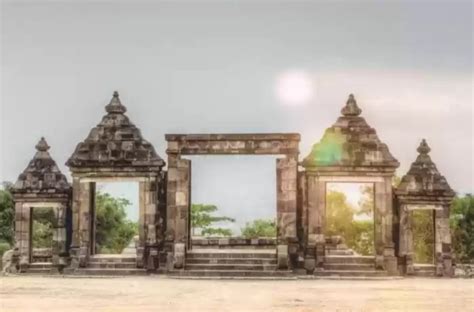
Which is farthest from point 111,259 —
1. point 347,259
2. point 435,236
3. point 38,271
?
point 435,236

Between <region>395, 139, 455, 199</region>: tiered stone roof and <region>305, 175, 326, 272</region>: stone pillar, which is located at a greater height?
<region>395, 139, 455, 199</region>: tiered stone roof

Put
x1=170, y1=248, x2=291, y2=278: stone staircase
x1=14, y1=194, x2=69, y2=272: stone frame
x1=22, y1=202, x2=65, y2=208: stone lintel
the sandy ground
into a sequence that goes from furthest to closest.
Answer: x1=22, y1=202, x2=65, y2=208: stone lintel < x1=14, y1=194, x2=69, y2=272: stone frame < x1=170, y1=248, x2=291, y2=278: stone staircase < the sandy ground

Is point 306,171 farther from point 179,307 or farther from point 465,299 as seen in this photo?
point 179,307

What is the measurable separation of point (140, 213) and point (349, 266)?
19.7 feet

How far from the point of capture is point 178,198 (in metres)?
28.4

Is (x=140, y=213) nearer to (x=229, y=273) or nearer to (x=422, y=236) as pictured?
(x=229, y=273)

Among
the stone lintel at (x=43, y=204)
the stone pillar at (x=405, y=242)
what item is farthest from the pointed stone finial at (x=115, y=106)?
the stone pillar at (x=405, y=242)

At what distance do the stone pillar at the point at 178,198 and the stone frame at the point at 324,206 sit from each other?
129 inches

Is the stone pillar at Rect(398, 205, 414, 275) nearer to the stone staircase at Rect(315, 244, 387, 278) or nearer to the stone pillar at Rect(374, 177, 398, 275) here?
the stone pillar at Rect(374, 177, 398, 275)

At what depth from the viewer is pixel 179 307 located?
55.9 feet

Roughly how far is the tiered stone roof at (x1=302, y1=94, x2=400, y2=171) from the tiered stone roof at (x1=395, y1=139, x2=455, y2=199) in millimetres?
927

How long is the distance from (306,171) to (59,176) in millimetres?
7297

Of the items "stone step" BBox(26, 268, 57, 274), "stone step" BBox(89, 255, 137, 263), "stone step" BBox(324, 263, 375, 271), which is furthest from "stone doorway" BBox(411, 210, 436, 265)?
"stone step" BBox(26, 268, 57, 274)

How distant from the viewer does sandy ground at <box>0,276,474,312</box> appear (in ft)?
56.2
